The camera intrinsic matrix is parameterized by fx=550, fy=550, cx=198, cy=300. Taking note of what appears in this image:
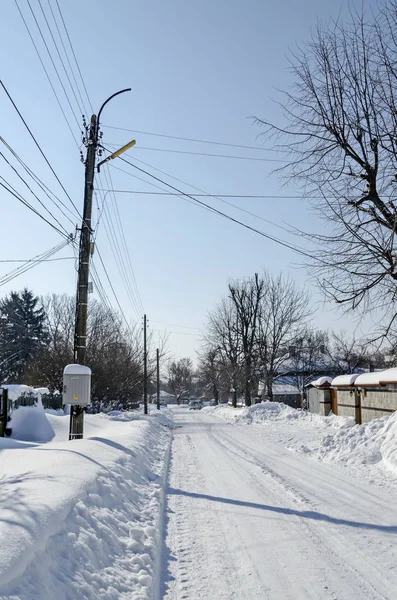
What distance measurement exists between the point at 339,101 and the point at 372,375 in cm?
1155

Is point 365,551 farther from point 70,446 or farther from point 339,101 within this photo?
point 339,101

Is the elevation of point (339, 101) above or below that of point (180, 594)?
above

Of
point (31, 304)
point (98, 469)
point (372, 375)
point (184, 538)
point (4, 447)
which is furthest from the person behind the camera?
point (31, 304)

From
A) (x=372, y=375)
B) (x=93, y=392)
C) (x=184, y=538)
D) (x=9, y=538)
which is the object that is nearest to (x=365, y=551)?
(x=184, y=538)

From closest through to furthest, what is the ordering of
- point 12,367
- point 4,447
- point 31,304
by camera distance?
point 4,447, point 12,367, point 31,304

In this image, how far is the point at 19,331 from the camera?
6444cm

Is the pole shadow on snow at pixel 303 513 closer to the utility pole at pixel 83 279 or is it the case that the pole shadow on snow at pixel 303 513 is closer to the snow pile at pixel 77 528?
the snow pile at pixel 77 528

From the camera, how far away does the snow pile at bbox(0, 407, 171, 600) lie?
13.8 feet

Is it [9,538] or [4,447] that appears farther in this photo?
[4,447]

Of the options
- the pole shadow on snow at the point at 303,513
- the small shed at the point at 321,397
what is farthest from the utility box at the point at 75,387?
the small shed at the point at 321,397

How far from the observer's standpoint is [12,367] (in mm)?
61250

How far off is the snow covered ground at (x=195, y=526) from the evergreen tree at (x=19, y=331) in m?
51.4

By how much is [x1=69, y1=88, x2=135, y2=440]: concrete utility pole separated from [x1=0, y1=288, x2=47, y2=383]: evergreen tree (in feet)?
153

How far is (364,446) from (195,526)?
6786 millimetres
